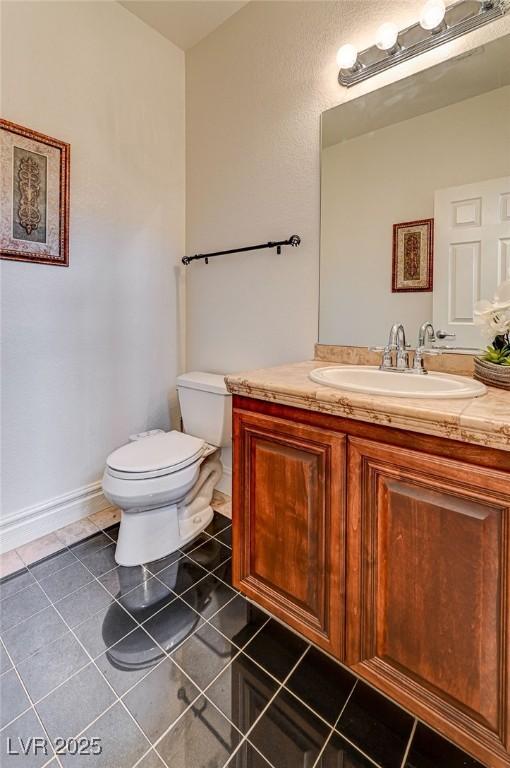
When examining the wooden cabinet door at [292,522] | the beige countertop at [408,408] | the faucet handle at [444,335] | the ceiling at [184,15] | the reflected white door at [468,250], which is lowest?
the wooden cabinet door at [292,522]

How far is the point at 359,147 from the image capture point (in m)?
1.58

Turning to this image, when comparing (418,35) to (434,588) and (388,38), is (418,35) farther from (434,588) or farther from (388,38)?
(434,588)

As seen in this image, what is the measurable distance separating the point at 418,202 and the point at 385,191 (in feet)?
0.50

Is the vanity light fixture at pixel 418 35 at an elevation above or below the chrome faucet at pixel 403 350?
above

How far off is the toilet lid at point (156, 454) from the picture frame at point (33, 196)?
97 cm

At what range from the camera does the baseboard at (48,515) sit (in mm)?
1751

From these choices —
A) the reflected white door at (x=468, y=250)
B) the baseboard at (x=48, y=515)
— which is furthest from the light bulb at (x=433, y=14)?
the baseboard at (x=48, y=515)

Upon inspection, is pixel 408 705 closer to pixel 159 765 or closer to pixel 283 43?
pixel 159 765

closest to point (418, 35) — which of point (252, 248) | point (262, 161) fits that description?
point (262, 161)

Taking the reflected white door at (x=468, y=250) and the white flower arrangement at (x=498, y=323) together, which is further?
the reflected white door at (x=468, y=250)

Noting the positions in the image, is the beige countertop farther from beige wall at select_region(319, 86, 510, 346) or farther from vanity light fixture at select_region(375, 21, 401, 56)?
vanity light fixture at select_region(375, 21, 401, 56)

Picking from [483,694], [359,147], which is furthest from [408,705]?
[359,147]

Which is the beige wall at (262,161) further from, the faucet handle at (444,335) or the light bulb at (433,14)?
the faucet handle at (444,335)

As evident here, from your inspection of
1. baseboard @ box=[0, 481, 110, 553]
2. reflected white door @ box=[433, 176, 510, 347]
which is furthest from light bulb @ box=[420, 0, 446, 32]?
baseboard @ box=[0, 481, 110, 553]
